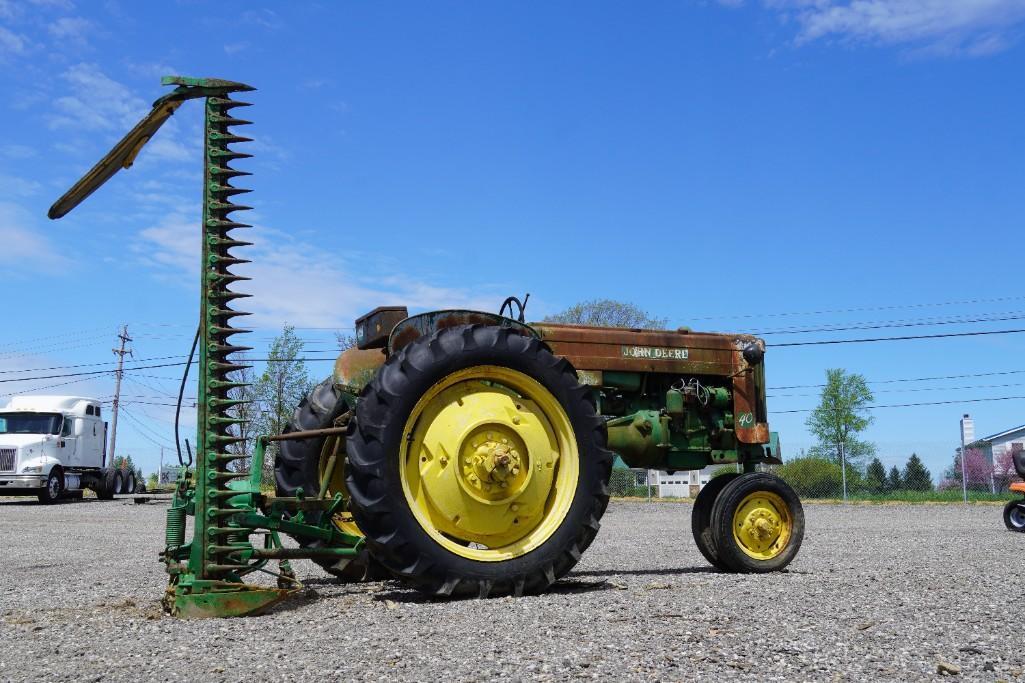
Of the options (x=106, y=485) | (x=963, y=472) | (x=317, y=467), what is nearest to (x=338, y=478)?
(x=317, y=467)

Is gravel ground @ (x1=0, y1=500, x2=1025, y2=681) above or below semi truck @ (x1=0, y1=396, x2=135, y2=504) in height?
below

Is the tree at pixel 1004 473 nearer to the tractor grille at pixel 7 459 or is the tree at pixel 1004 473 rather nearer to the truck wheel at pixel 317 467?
the truck wheel at pixel 317 467

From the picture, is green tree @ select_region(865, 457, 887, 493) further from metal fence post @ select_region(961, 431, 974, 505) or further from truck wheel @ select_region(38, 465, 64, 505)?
truck wheel @ select_region(38, 465, 64, 505)

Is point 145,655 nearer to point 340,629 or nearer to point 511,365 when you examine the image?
point 340,629

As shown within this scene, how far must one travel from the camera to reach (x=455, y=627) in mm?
4527

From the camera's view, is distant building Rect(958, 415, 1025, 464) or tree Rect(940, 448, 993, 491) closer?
tree Rect(940, 448, 993, 491)

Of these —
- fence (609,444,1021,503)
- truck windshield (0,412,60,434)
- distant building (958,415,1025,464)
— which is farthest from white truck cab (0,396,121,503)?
distant building (958,415,1025,464)

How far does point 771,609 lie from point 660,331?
11.7 ft

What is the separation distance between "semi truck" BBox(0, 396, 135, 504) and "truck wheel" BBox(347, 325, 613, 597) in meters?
25.4

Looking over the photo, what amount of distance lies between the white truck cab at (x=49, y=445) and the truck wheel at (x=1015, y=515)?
81.9 ft

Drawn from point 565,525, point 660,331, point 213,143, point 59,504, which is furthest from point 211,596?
point 59,504

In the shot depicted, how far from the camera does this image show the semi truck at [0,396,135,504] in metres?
27.2

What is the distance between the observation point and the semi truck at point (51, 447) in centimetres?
2716

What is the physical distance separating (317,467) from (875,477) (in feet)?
116
